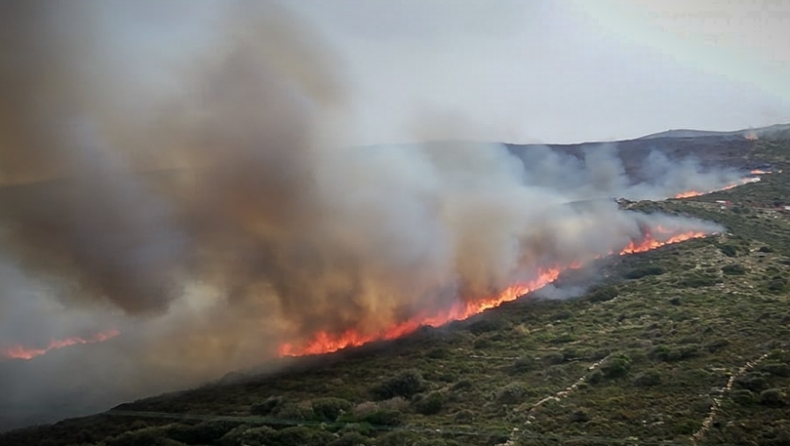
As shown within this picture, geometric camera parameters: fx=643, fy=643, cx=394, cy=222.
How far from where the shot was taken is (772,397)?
903 inches

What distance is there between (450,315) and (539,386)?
17677 millimetres

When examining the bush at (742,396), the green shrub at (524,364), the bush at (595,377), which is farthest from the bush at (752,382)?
the green shrub at (524,364)

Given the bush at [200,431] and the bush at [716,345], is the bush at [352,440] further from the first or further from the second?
the bush at [716,345]

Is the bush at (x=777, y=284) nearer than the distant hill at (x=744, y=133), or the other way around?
the bush at (x=777, y=284)

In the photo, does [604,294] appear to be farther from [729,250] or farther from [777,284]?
[729,250]

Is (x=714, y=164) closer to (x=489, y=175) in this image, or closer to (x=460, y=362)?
(x=489, y=175)

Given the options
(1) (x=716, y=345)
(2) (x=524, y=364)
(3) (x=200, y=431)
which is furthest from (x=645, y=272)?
(3) (x=200, y=431)

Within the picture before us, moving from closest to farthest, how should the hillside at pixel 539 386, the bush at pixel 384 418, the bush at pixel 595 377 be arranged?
1. the hillside at pixel 539 386
2. the bush at pixel 384 418
3. the bush at pixel 595 377

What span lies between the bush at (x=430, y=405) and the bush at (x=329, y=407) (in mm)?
3028

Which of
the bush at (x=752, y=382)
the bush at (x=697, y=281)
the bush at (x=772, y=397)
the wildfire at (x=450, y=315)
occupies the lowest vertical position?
the bush at (x=772, y=397)

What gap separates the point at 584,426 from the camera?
2275cm

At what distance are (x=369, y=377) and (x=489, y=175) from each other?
39.4m

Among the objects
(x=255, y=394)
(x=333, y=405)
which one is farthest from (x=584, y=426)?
(x=255, y=394)

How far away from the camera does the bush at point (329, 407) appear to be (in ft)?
87.7
